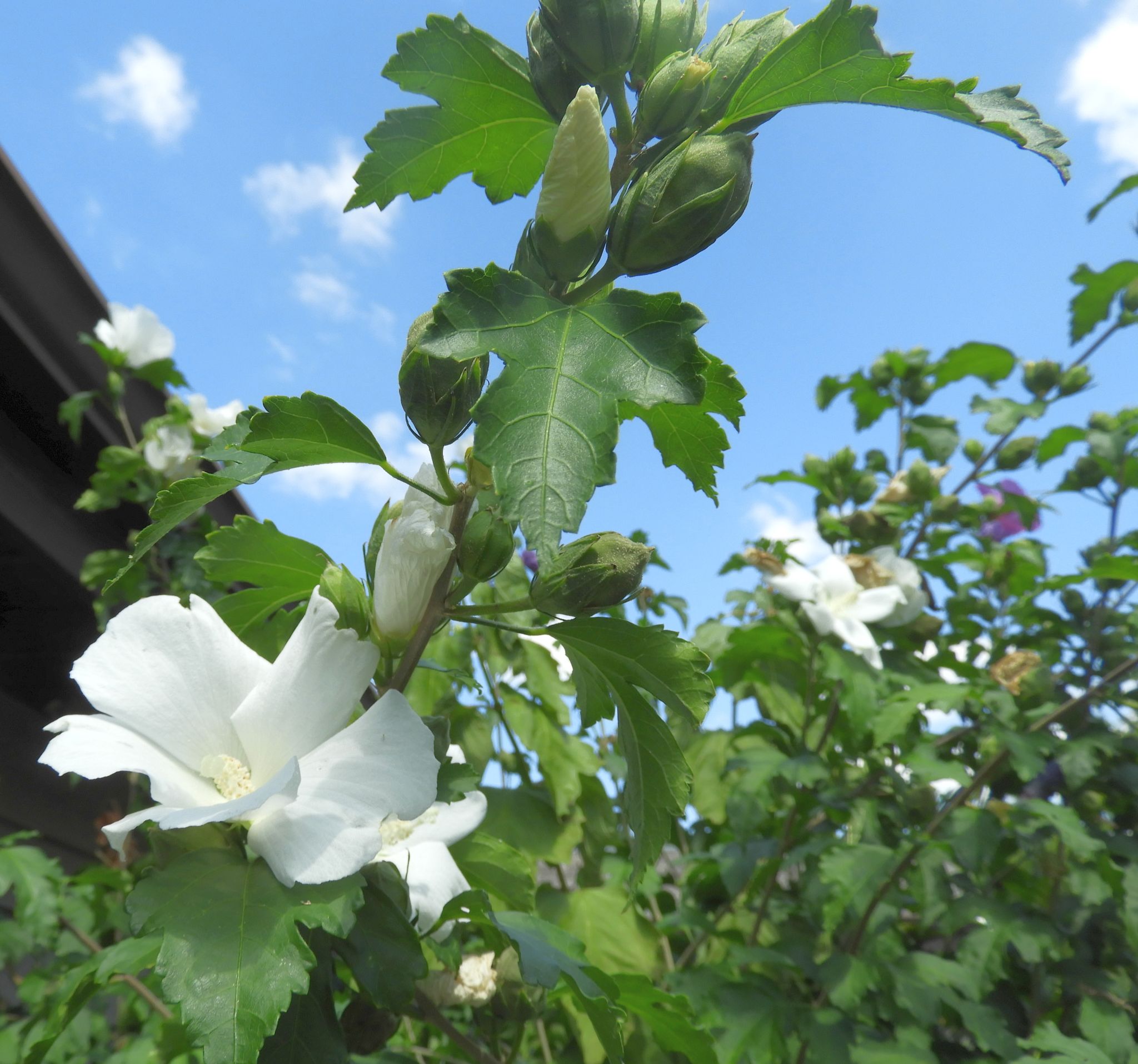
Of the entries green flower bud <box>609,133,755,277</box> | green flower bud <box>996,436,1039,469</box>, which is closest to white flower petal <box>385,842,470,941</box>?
green flower bud <box>609,133,755,277</box>

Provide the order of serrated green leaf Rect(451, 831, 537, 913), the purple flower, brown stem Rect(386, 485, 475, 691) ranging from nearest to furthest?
brown stem Rect(386, 485, 475, 691) → serrated green leaf Rect(451, 831, 537, 913) → the purple flower

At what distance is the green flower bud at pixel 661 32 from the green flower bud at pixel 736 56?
0.05m

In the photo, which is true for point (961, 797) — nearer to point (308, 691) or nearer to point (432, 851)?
point (432, 851)

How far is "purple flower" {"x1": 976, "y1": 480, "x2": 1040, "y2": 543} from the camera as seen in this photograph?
2.41 m

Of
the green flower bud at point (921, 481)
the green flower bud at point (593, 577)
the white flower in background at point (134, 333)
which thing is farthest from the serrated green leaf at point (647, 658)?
the white flower in background at point (134, 333)

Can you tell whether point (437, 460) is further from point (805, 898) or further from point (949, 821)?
point (949, 821)

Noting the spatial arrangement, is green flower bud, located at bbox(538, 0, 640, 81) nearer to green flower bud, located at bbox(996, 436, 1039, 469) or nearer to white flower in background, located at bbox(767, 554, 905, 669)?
white flower in background, located at bbox(767, 554, 905, 669)

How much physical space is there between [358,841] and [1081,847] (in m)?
1.45

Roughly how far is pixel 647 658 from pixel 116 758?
0.37 metres

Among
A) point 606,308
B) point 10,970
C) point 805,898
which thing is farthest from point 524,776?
point 10,970

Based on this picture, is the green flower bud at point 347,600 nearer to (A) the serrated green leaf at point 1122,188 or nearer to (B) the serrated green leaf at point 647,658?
(B) the serrated green leaf at point 647,658

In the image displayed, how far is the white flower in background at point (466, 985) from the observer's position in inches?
36.7

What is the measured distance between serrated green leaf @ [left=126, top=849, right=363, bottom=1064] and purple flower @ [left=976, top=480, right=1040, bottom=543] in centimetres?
223

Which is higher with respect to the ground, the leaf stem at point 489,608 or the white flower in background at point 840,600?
the white flower in background at point 840,600
